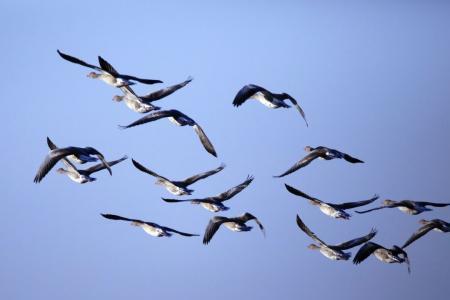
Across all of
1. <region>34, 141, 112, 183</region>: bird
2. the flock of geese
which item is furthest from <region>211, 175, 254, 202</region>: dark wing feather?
<region>34, 141, 112, 183</region>: bird

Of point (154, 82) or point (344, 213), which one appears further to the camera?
point (344, 213)

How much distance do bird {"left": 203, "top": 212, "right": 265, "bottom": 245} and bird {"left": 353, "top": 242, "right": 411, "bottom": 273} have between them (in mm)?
3711

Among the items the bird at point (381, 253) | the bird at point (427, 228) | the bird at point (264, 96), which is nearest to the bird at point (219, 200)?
the bird at point (264, 96)

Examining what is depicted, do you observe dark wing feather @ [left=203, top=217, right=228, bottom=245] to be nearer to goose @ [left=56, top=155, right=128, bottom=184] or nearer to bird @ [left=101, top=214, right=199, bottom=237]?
bird @ [left=101, top=214, right=199, bottom=237]

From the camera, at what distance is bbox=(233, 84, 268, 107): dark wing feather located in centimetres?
3778

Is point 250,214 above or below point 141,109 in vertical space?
below

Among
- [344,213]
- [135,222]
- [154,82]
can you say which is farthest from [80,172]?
[344,213]

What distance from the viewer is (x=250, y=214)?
38.5 meters

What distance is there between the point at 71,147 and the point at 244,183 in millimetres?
6427

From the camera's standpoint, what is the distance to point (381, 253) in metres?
39.1

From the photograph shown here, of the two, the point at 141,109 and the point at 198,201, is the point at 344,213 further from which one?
the point at 141,109

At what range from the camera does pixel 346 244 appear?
39812 mm

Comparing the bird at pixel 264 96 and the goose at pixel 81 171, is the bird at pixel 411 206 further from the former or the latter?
the goose at pixel 81 171

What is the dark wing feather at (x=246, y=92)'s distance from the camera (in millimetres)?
37784
